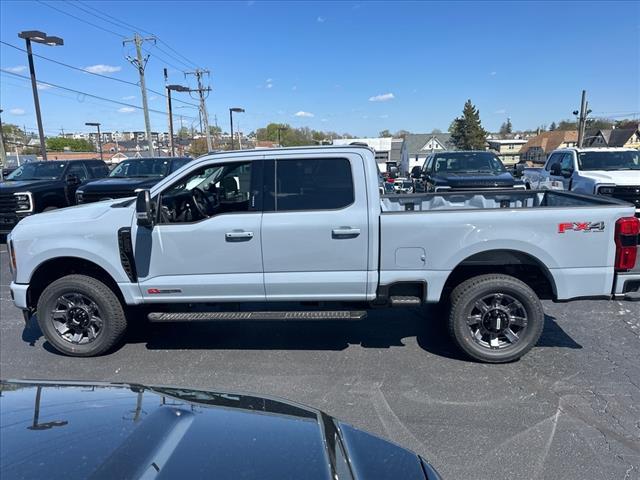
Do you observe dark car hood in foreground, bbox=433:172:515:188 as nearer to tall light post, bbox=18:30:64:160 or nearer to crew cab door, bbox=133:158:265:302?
crew cab door, bbox=133:158:265:302

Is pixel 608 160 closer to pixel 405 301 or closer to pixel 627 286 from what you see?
pixel 627 286

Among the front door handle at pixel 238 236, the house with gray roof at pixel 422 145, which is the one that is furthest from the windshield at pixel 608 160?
the house with gray roof at pixel 422 145

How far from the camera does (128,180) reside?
36.4 ft

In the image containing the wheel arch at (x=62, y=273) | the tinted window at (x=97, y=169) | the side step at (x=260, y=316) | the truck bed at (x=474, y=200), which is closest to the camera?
the side step at (x=260, y=316)

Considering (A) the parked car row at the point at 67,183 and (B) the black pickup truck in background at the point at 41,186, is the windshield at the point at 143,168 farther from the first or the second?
(B) the black pickup truck in background at the point at 41,186

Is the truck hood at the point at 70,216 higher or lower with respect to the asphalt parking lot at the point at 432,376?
higher

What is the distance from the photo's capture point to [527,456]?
2.78m

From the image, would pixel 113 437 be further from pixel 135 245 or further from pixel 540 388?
pixel 540 388

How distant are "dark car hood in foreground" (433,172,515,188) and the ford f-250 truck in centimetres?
545

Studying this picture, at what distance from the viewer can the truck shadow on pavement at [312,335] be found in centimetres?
454

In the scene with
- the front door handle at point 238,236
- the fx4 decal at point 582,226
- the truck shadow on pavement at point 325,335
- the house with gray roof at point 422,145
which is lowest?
the truck shadow on pavement at point 325,335

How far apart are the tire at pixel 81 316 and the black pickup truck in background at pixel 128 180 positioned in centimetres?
519

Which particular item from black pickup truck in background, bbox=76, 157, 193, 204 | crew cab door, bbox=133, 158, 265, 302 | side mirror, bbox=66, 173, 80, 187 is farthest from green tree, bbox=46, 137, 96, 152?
crew cab door, bbox=133, 158, 265, 302

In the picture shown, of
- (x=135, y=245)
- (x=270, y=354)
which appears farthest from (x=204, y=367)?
(x=135, y=245)
